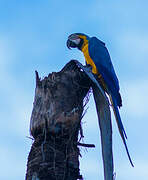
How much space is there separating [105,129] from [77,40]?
2.20 meters

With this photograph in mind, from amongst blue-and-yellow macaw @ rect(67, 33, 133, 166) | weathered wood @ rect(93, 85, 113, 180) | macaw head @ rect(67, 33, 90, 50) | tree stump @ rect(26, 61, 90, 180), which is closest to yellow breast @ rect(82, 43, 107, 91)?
blue-and-yellow macaw @ rect(67, 33, 133, 166)

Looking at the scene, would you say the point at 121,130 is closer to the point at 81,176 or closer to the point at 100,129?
the point at 100,129

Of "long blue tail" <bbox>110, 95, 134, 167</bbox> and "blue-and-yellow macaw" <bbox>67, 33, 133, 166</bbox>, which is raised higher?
"blue-and-yellow macaw" <bbox>67, 33, 133, 166</bbox>

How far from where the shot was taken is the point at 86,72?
3836 millimetres

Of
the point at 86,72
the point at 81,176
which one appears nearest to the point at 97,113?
the point at 86,72

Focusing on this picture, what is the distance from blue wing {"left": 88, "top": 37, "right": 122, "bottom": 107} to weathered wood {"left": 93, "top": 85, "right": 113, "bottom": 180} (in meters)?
0.53

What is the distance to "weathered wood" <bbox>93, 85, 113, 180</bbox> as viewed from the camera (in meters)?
3.30

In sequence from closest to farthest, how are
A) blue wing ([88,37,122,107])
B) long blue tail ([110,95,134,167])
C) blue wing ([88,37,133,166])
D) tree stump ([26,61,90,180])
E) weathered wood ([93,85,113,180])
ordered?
1. tree stump ([26,61,90,180])
2. weathered wood ([93,85,113,180])
3. long blue tail ([110,95,134,167])
4. blue wing ([88,37,133,166])
5. blue wing ([88,37,122,107])

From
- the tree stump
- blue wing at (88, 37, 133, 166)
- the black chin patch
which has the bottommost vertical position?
the tree stump

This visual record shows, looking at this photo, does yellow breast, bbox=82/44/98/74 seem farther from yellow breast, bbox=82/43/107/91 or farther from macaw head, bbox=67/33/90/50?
macaw head, bbox=67/33/90/50

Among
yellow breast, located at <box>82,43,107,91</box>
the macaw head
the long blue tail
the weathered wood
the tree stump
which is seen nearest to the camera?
the tree stump

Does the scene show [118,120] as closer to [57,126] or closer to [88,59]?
[57,126]

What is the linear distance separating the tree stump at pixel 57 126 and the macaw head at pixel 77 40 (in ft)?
5.29

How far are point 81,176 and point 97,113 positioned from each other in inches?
29.5
